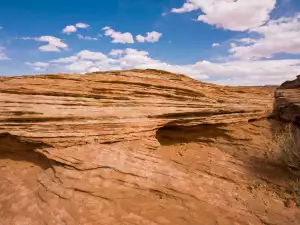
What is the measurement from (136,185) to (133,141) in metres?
1.91

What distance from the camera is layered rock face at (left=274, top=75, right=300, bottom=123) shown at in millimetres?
11258

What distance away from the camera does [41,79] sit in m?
9.78

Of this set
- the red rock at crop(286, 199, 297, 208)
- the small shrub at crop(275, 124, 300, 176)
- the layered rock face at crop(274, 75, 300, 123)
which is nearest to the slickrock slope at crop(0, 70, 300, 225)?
the red rock at crop(286, 199, 297, 208)

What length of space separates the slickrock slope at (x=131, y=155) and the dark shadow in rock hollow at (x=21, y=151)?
0.13ft

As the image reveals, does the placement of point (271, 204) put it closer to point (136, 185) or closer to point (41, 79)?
point (136, 185)

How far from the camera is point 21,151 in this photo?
28.9 feet

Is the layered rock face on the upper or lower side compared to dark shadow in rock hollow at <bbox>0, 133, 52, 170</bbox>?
upper

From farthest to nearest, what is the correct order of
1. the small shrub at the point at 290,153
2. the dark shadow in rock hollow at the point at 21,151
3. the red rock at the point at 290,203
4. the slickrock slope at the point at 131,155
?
the small shrub at the point at 290,153, the dark shadow in rock hollow at the point at 21,151, the red rock at the point at 290,203, the slickrock slope at the point at 131,155

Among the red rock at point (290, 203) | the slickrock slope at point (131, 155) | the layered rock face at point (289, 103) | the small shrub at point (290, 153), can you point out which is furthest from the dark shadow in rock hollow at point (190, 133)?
the red rock at point (290, 203)

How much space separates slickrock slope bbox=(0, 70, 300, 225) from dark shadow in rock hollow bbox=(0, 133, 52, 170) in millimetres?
39

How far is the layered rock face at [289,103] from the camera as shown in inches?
443

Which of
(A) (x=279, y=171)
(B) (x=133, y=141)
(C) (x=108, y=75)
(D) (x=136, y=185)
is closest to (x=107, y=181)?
(D) (x=136, y=185)

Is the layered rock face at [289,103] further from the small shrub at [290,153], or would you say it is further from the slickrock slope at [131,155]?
the small shrub at [290,153]

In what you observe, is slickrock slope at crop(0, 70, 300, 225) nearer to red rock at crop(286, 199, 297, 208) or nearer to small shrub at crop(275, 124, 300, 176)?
red rock at crop(286, 199, 297, 208)
